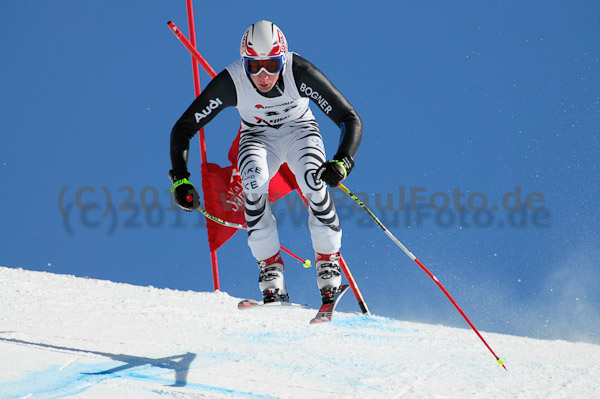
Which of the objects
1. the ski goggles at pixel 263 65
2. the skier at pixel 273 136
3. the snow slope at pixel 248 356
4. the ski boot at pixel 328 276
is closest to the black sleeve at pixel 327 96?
the skier at pixel 273 136

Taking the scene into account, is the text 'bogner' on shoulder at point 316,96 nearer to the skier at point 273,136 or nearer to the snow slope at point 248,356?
the skier at point 273,136

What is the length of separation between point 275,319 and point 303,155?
9.47ft

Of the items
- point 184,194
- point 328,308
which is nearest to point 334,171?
point 328,308

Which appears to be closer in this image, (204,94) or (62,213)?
(204,94)

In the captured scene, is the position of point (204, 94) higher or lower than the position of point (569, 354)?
higher

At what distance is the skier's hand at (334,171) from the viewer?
4242mm

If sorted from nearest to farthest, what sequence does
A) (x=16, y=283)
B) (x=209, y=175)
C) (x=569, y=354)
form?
1. (x=569, y=354)
2. (x=209, y=175)
3. (x=16, y=283)

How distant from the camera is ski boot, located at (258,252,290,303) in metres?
4.75

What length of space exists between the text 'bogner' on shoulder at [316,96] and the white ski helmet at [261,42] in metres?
0.31

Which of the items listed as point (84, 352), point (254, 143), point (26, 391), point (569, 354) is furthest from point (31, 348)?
point (569, 354)

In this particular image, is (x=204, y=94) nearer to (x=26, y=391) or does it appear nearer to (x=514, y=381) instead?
(x=26, y=391)

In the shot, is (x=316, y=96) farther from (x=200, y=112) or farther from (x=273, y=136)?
(x=200, y=112)

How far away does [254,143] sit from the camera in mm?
4695

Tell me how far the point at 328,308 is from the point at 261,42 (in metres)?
1.95
